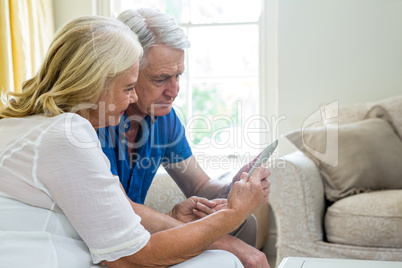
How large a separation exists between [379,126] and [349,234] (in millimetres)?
694

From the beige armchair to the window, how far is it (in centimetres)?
97

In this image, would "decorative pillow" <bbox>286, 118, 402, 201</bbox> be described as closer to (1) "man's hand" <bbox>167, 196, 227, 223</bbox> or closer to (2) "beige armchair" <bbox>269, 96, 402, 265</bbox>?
(2) "beige armchair" <bbox>269, 96, 402, 265</bbox>

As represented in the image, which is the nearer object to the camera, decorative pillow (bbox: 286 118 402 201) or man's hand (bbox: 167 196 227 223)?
man's hand (bbox: 167 196 227 223)

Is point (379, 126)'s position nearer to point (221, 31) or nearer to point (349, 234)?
point (349, 234)

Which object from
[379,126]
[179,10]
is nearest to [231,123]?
[179,10]

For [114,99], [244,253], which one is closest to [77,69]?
[114,99]

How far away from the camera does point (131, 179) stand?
166cm

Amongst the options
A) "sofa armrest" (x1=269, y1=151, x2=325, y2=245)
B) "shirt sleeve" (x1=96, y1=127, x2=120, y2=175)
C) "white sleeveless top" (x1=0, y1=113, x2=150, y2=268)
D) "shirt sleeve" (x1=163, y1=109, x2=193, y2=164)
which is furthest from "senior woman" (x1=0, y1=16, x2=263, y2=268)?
"sofa armrest" (x1=269, y1=151, x2=325, y2=245)

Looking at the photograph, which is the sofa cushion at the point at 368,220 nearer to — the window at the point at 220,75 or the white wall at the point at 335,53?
the white wall at the point at 335,53

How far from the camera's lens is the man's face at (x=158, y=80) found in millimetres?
1602

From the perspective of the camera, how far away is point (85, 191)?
3.27ft

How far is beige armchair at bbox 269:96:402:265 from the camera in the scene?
2.18 meters

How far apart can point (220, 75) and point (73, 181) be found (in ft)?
8.65

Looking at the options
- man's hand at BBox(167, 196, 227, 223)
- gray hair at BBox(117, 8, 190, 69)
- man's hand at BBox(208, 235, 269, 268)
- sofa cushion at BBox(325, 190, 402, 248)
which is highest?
gray hair at BBox(117, 8, 190, 69)
